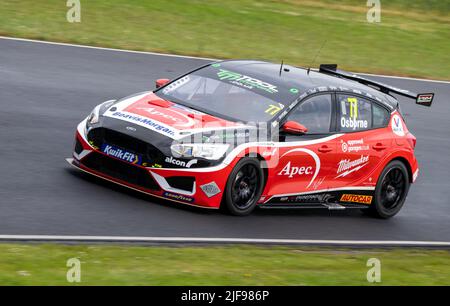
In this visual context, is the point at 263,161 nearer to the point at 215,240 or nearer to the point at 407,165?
the point at 215,240

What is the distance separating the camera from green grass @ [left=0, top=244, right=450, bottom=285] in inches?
323

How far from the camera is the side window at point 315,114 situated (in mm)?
11508

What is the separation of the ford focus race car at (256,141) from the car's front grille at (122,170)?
11mm

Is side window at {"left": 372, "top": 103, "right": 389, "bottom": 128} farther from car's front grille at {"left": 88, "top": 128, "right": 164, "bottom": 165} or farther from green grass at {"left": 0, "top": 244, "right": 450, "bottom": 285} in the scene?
car's front grille at {"left": 88, "top": 128, "right": 164, "bottom": 165}

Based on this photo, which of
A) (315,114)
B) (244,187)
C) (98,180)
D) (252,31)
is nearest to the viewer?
(244,187)

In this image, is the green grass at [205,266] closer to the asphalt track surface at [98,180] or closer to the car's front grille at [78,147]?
the asphalt track surface at [98,180]

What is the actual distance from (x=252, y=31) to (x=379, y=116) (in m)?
9.34

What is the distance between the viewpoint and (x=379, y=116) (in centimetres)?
1259

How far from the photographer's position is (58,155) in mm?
12258

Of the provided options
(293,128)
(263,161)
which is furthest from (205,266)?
(293,128)

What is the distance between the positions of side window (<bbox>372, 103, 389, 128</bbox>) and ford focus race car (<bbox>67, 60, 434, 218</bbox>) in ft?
0.05

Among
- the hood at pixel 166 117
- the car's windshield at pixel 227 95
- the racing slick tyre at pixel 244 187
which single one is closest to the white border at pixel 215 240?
the racing slick tyre at pixel 244 187

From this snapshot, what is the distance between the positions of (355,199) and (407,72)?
9.11 metres
